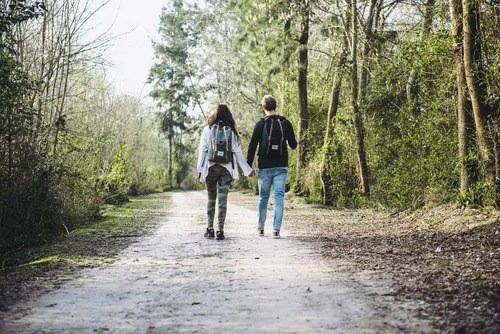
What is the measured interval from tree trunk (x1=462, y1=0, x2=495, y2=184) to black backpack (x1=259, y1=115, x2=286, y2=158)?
3361 mm

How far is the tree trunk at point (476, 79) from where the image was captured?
9.63m

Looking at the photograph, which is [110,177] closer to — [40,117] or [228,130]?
[40,117]

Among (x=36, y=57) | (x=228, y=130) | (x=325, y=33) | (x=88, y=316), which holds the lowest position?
(x=88, y=316)

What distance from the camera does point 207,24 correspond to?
35781 mm

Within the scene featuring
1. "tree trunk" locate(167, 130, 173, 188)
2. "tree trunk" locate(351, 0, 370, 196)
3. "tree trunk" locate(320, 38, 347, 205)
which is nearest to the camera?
"tree trunk" locate(351, 0, 370, 196)

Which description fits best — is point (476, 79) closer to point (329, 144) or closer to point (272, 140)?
point (272, 140)

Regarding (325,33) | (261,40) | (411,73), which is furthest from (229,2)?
(411,73)

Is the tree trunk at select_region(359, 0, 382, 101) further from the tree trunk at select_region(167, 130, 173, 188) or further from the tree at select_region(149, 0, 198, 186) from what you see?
the tree trunk at select_region(167, 130, 173, 188)

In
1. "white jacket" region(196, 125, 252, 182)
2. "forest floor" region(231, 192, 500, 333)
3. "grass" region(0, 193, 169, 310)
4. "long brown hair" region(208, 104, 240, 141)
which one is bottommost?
"grass" region(0, 193, 169, 310)

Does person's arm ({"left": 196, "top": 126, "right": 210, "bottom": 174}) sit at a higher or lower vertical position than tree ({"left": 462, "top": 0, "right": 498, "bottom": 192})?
lower

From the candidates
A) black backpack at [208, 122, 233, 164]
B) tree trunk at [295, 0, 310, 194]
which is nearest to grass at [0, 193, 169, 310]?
black backpack at [208, 122, 233, 164]

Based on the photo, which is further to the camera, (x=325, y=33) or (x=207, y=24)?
(x=207, y=24)

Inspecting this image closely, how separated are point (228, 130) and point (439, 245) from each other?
3.74m

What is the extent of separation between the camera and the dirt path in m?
4.19
